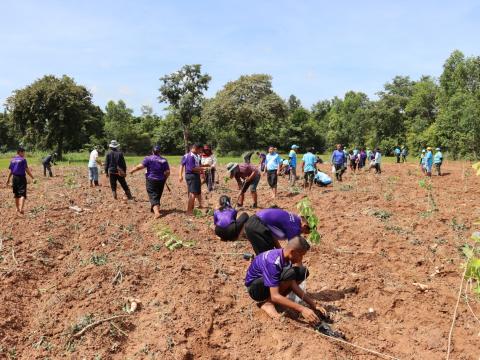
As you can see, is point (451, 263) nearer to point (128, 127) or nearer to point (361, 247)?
point (361, 247)

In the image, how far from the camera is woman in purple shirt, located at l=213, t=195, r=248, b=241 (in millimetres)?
6285

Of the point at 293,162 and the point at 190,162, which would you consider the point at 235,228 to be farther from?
the point at 293,162

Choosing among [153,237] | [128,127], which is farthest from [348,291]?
[128,127]

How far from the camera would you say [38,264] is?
20.5 ft

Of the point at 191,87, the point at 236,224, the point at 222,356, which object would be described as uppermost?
the point at 191,87

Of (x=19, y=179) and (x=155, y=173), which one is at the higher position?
(x=155, y=173)

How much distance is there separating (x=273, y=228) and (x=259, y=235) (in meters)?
0.19

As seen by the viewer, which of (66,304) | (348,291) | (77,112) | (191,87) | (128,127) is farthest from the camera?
(128,127)

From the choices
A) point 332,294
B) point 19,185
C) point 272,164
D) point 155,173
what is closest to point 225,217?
point 332,294

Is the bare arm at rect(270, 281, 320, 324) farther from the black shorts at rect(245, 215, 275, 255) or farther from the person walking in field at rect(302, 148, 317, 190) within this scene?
the person walking in field at rect(302, 148, 317, 190)

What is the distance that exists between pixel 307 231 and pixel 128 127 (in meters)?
55.0

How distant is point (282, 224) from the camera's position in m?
5.10

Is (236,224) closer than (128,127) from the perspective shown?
Yes

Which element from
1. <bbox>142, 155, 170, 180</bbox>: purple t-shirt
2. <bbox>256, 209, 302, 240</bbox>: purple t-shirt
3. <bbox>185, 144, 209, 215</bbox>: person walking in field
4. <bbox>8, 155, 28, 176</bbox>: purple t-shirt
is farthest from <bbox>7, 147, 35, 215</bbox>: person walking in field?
<bbox>256, 209, 302, 240</bbox>: purple t-shirt
